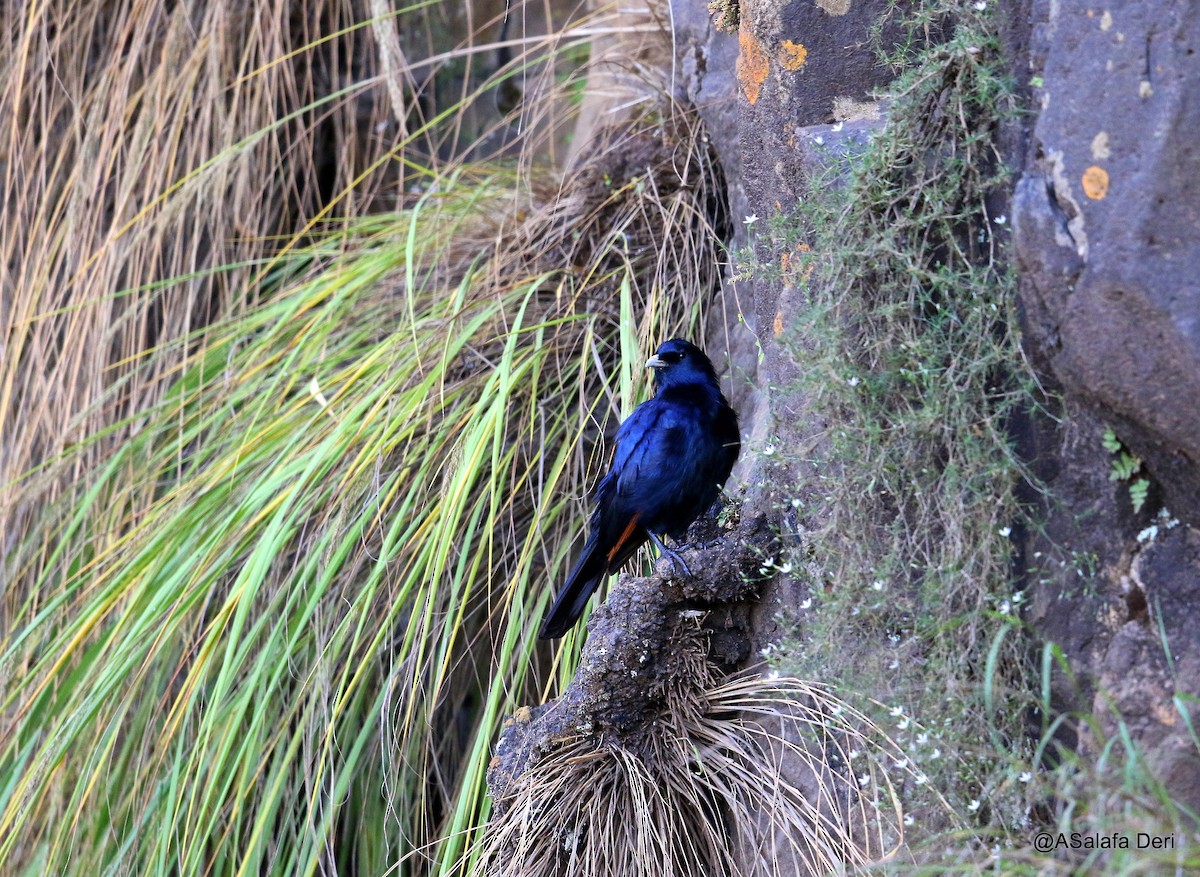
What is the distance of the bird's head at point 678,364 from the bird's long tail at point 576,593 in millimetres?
394

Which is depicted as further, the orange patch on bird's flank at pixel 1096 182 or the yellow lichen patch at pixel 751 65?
the yellow lichen patch at pixel 751 65

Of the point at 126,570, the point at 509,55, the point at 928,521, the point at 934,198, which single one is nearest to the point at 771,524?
the point at 928,521

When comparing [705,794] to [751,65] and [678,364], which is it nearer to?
[678,364]

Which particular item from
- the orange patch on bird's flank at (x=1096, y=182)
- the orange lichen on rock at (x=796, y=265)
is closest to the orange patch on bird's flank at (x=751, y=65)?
the orange lichen on rock at (x=796, y=265)

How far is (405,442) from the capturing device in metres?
2.62

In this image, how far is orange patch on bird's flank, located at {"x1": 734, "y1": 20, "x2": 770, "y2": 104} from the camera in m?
2.04

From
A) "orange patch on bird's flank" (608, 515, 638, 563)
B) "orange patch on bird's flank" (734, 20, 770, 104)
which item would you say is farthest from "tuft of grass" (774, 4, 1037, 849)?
"orange patch on bird's flank" (608, 515, 638, 563)

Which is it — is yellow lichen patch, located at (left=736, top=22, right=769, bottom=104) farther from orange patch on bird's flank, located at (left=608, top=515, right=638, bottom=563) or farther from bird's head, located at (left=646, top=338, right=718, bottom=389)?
orange patch on bird's flank, located at (left=608, top=515, right=638, bottom=563)

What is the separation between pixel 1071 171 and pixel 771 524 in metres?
0.79

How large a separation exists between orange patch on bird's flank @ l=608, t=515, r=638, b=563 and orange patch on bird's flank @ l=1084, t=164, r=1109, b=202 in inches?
43.3

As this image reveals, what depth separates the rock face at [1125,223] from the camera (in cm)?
141

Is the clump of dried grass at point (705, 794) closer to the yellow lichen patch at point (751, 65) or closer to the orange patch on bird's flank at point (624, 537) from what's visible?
the orange patch on bird's flank at point (624, 537)

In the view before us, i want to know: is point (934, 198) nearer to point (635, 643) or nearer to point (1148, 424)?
point (1148, 424)

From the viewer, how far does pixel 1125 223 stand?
1441 millimetres
